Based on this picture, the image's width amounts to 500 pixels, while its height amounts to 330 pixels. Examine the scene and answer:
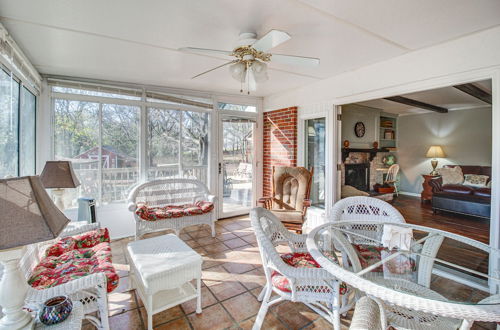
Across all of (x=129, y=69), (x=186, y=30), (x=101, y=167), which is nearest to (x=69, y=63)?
(x=129, y=69)

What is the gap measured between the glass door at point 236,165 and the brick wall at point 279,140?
279mm

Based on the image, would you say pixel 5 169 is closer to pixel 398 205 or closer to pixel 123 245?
pixel 123 245

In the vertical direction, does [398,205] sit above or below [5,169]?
below

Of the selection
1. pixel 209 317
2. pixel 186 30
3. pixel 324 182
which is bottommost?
pixel 209 317

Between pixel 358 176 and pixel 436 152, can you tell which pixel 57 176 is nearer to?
pixel 358 176

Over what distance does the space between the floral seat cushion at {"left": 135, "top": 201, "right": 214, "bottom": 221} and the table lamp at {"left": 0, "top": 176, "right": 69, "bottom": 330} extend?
1952 mm

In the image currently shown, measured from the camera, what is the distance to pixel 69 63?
9.63ft

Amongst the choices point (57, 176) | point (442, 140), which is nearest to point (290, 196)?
point (57, 176)

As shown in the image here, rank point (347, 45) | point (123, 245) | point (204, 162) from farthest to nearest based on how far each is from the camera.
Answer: point (204, 162), point (123, 245), point (347, 45)

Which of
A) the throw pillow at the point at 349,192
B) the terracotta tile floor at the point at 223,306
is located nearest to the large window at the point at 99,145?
the terracotta tile floor at the point at 223,306

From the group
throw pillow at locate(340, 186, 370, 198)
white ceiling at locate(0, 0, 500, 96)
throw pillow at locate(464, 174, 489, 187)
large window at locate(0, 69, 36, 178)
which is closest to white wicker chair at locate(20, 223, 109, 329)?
large window at locate(0, 69, 36, 178)

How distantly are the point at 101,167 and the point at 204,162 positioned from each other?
1602mm

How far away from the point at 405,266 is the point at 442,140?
6.69 m

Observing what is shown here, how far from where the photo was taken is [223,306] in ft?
6.90
